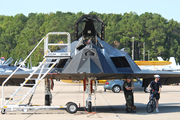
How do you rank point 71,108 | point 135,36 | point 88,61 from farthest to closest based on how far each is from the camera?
point 135,36 < point 71,108 < point 88,61

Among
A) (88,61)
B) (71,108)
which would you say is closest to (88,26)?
(88,61)

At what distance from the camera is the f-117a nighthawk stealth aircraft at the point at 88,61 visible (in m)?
11.1

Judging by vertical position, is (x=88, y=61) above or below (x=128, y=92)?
above

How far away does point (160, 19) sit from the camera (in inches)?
5536

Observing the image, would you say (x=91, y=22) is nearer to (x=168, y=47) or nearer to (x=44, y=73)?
(x=44, y=73)

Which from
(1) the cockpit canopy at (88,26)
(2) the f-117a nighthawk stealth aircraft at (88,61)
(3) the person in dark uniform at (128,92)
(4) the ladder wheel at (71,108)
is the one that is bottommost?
(4) the ladder wheel at (71,108)

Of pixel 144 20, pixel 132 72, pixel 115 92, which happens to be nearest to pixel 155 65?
pixel 115 92

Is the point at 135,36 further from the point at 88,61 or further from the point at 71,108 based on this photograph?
the point at 88,61

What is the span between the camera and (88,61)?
433 inches

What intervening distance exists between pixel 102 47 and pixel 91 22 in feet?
4.15

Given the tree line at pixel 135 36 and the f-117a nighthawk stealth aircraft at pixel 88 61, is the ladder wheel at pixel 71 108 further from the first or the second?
the tree line at pixel 135 36

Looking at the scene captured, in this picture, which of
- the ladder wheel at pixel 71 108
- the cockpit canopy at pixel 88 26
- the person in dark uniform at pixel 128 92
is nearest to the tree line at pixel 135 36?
the cockpit canopy at pixel 88 26

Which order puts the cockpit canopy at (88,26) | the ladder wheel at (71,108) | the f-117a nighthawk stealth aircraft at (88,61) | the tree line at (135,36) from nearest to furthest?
1. the f-117a nighthawk stealth aircraft at (88,61)
2. the ladder wheel at (71,108)
3. the cockpit canopy at (88,26)
4. the tree line at (135,36)

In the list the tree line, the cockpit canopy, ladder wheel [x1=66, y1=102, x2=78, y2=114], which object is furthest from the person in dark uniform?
the tree line
